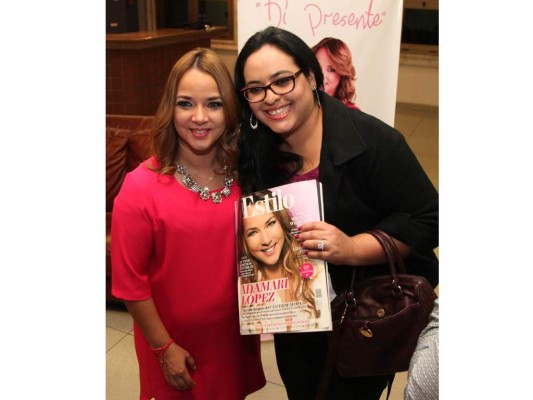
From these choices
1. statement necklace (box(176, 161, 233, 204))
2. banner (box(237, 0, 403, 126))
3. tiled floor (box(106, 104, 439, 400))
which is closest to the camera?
statement necklace (box(176, 161, 233, 204))

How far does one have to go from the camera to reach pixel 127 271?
1.60m

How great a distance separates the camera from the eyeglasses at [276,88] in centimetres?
151

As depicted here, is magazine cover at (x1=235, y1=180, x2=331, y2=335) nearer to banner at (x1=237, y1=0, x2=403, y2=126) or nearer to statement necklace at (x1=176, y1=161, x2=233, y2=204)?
statement necklace at (x1=176, y1=161, x2=233, y2=204)

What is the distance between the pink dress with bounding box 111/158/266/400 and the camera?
157cm

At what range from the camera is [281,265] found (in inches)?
61.1

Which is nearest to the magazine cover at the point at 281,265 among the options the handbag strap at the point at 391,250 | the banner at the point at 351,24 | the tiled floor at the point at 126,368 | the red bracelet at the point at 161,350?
the handbag strap at the point at 391,250

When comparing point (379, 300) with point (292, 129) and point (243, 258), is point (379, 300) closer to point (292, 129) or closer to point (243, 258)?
point (243, 258)

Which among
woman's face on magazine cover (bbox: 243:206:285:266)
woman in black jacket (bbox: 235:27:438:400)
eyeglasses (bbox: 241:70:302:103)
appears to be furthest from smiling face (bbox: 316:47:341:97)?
woman's face on magazine cover (bbox: 243:206:285:266)

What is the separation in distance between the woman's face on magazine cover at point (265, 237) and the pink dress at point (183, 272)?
93 millimetres

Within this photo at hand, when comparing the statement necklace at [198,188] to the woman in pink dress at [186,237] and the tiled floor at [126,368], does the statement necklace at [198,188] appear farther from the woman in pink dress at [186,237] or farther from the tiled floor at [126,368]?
the tiled floor at [126,368]

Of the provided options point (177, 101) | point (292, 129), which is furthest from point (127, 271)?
point (292, 129)

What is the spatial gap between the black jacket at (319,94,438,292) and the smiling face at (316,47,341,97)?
110 cm
